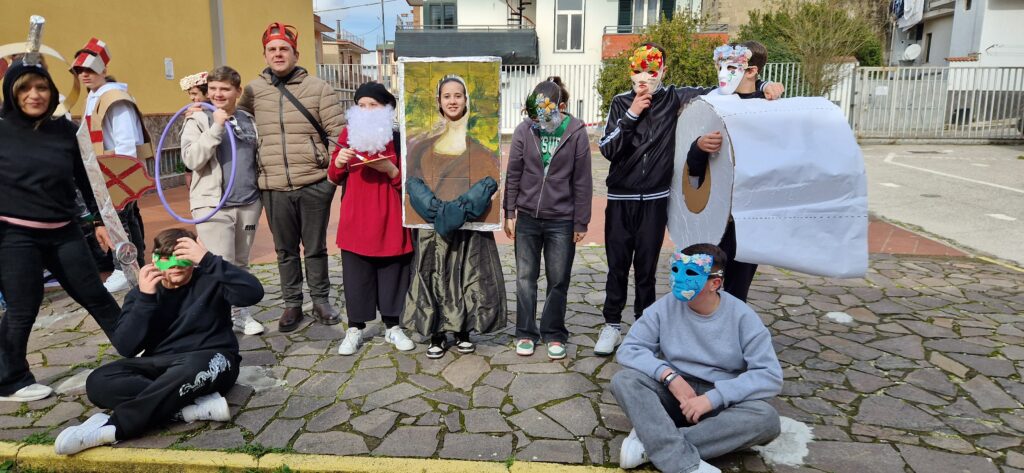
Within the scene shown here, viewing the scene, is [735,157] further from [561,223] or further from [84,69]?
[84,69]

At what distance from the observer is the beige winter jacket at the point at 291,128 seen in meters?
4.93

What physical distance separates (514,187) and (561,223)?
0.41m

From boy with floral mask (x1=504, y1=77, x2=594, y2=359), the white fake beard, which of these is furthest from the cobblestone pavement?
the white fake beard

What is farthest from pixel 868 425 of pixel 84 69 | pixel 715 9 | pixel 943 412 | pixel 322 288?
pixel 715 9

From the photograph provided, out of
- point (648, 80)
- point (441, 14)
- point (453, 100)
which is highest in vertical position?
point (441, 14)

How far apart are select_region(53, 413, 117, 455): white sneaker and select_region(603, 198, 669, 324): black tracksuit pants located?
3113mm

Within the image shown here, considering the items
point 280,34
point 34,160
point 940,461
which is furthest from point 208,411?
point 940,461

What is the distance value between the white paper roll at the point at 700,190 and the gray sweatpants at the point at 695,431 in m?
0.94

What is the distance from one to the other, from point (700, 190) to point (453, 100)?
164cm

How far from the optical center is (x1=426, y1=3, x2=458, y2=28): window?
33.5m

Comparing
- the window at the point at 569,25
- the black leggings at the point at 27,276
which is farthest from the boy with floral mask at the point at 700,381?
the window at the point at 569,25

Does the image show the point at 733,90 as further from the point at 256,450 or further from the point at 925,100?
the point at 925,100

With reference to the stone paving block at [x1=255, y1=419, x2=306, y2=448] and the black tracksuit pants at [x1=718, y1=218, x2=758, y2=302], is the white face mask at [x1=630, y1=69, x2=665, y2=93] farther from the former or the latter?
the stone paving block at [x1=255, y1=419, x2=306, y2=448]

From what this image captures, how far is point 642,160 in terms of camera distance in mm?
4461
